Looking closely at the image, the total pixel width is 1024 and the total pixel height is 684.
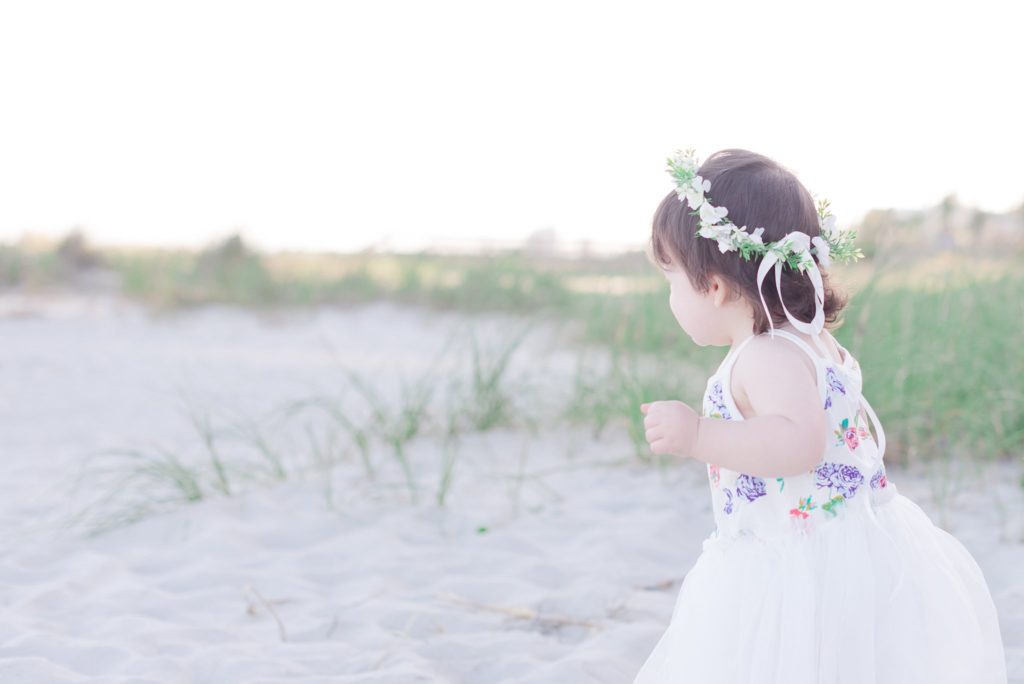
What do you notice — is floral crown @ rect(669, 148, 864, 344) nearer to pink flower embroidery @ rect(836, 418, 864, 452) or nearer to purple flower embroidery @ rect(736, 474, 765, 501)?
pink flower embroidery @ rect(836, 418, 864, 452)

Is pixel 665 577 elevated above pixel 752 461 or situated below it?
below

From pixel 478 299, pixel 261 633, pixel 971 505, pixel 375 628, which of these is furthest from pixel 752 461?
pixel 478 299

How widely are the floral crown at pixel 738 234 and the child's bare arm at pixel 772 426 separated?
137 millimetres

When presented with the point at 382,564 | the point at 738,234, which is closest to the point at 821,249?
the point at 738,234

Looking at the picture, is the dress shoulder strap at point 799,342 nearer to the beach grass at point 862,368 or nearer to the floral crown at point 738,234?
the floral crown at point 738,234

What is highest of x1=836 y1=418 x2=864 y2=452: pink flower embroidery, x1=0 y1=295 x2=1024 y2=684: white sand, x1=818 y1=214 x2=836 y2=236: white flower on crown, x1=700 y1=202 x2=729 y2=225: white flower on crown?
x1=700 y1=202 x2=729 y2=225: white flower on crown

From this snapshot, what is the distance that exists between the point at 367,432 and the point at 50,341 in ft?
13.9

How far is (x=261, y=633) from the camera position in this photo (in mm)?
2281

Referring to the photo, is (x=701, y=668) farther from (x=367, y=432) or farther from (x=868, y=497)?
(x=367, y=432)

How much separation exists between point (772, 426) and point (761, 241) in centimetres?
28

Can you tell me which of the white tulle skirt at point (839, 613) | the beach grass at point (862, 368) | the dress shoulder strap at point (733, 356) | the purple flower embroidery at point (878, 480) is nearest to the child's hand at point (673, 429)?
the dress shoulder strap at point (733, 356)

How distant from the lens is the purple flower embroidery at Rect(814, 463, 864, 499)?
153 cm

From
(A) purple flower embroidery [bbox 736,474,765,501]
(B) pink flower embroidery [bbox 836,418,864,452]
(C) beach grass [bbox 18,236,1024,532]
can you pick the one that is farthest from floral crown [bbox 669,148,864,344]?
(C) beach grass [bbox 18,236,1024,532]

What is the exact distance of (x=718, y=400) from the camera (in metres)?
1.58
